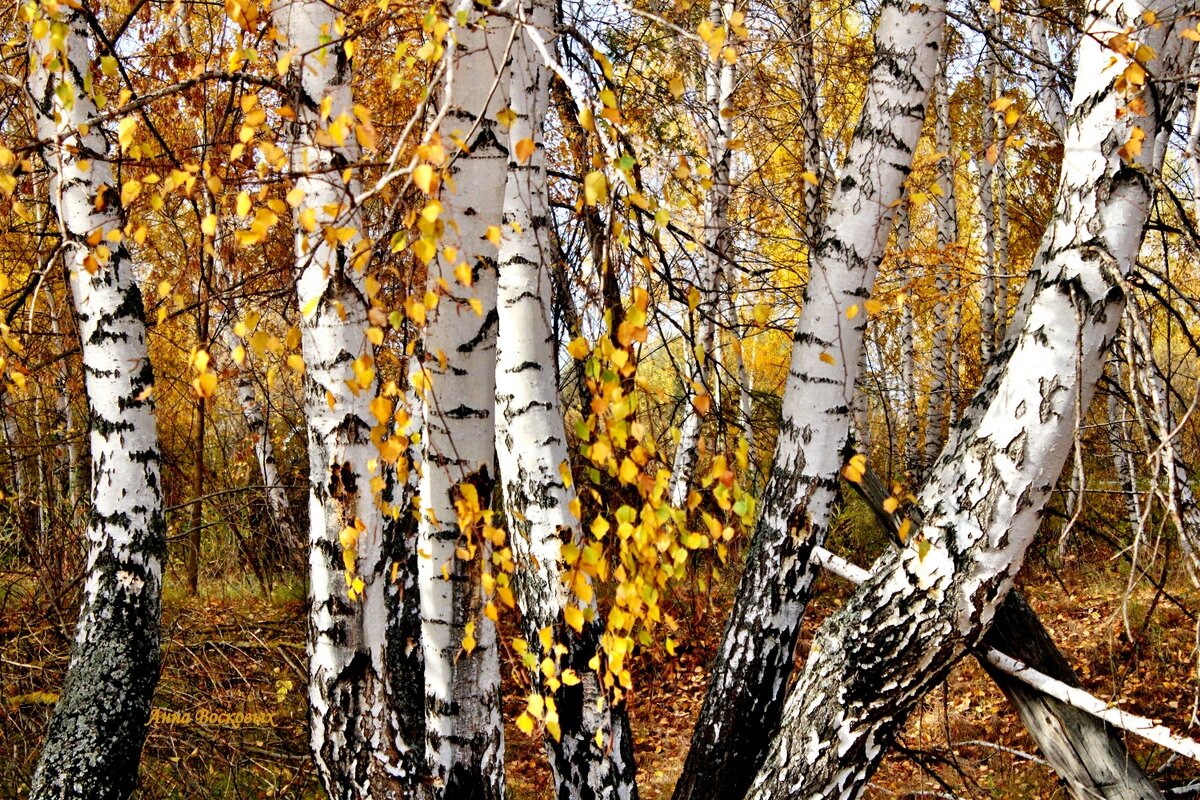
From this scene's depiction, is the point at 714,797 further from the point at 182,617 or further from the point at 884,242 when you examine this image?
the point at 182,617

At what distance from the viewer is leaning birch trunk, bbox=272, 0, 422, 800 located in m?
2.38

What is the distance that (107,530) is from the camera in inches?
125

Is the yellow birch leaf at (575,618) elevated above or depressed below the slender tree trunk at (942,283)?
below

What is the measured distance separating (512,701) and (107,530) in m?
3.89

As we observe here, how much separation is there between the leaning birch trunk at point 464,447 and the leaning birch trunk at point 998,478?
900mm

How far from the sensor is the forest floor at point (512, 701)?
4.25 m

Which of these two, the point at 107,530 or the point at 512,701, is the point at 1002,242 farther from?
the point at 107,530

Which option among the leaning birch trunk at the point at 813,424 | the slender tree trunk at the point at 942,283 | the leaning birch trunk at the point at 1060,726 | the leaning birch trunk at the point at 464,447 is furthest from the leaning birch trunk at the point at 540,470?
the slender tree trunk at the point at 942,283

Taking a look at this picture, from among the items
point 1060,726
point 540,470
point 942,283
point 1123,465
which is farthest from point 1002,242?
point 540,470

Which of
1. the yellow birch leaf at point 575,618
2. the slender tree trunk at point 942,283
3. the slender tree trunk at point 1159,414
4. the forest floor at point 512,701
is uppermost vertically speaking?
the slender tree trunk at point 942,283

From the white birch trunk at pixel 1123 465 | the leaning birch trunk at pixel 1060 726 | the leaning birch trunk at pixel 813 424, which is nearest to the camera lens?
the leaning birch trunk at pixel 1060 726

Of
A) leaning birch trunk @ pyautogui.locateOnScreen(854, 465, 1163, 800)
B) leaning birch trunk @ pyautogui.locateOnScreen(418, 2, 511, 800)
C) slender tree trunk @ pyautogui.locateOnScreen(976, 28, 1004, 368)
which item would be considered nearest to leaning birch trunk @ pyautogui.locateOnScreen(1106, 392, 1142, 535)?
slender tree trunk @ pyautogui.locateOnScreen(976, 28, 1004, 368)

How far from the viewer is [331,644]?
2.63 metres

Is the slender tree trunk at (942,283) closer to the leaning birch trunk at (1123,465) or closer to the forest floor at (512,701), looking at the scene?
the leaning birch trunk at (1123,465)
